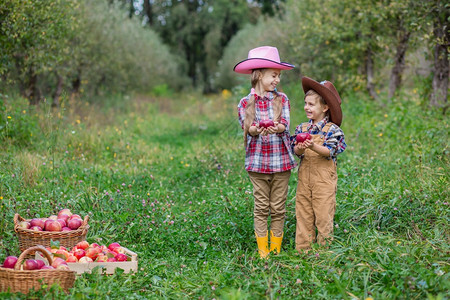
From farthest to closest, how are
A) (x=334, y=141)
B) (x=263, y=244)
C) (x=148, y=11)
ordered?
(x=148, y=11) < (x=263, y=244) < (x=334, y=141)

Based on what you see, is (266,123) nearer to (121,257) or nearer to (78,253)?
(121,257)

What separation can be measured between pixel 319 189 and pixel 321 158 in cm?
29

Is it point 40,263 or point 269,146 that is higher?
point 269,146

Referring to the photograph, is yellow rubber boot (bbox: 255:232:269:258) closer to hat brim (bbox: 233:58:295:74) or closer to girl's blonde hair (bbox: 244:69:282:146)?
girl's blonde hair (bbox: 244:69:282:146)

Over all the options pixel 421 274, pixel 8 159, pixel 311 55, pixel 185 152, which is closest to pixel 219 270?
pixel 421 274

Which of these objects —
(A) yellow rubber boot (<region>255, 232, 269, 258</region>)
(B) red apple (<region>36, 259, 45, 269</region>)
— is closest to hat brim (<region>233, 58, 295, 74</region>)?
(A) yellow rubber boot (<region>255, 232, 269, 258</region>)

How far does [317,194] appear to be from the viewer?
4.40 m

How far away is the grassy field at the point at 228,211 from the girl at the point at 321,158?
0.33 m

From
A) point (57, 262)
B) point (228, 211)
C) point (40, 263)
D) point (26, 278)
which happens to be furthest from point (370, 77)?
point (26, 278)

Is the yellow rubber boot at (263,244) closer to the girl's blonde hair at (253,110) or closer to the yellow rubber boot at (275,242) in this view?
the yellow rubber boot at (275,242)

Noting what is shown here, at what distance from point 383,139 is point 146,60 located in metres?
15.0

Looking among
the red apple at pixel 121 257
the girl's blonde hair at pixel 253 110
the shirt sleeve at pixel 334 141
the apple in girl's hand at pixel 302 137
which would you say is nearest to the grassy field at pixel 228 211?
the red apple at pixel 121 257

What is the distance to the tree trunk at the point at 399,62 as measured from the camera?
9977 mm

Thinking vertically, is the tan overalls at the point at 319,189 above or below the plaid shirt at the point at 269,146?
below
